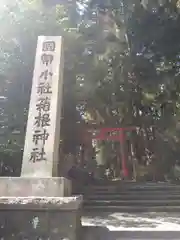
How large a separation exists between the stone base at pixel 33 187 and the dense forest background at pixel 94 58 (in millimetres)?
5749

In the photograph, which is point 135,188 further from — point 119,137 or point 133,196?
point 119,137

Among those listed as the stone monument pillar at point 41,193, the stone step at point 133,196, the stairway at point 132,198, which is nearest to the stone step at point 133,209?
the stairway at point 132,198

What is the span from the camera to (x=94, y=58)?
9.77m

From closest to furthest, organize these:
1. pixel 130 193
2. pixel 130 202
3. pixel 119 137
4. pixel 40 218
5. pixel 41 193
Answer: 1. pixel 40 218
2. pixel 41 193
3. pixel 130 202
4. pixel 130 193
5. pixel 119 137

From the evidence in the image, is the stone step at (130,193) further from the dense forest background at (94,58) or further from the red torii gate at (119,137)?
the red torii gate at (119,137)

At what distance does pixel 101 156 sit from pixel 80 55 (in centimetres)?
423

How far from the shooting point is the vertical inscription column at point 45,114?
155 inches

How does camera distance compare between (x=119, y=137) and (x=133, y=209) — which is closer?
(x=133, y=209)

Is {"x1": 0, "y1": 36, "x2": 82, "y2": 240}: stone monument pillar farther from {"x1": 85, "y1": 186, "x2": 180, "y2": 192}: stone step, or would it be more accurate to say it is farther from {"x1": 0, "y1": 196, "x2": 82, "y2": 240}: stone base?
{"x1": 85, "y1": 186, "x2": 180, "y2": 192}: stone step

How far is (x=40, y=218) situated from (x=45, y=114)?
1446 millimetres

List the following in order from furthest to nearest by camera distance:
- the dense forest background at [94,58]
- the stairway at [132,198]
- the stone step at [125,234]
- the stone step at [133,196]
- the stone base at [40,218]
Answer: the dense forest background at [94,58] < the stone step at [133,196] < the stairway at [132,198] < the stone step at [125,234] < the stone base at [40,218]

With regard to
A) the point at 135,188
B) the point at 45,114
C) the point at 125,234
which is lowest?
the point at 125,234

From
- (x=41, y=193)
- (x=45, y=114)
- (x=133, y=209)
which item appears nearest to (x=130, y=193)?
(x=133, y=209)

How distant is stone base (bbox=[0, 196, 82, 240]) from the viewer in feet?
11.1
